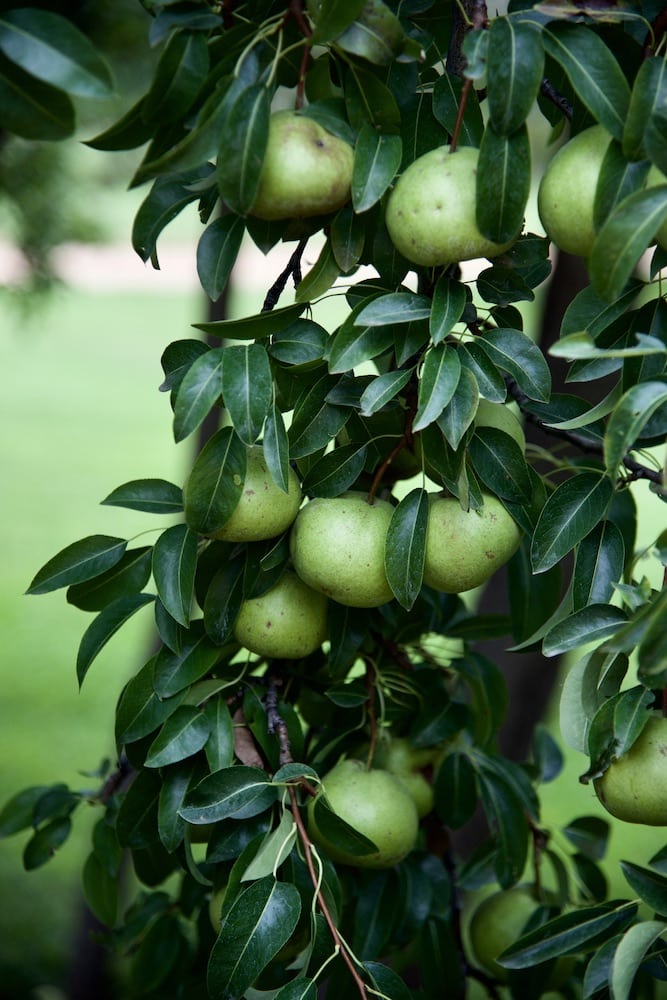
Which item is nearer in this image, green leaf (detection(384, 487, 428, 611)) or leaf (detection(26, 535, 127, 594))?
Answer: green leaf (detection(384, 487, 428, 611))

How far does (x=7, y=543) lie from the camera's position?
5.31 m

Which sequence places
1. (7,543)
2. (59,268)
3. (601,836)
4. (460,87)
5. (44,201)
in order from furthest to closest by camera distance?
(7,543), (59,268), (44,201), (601,836), (460,87)

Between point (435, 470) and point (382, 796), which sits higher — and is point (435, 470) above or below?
above

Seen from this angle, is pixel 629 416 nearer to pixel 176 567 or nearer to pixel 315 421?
pixel 315 421

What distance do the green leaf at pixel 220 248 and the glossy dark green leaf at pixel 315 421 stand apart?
12 centimetres

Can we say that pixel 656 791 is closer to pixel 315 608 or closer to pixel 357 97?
pixel 315 608

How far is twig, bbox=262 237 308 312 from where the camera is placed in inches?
35.6

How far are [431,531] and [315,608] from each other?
16 cm

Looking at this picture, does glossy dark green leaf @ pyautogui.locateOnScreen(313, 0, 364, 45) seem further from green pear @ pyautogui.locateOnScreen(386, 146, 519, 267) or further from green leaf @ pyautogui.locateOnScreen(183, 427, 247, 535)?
green leaf @ pyautogui.locateOnScreen(183, 427, 247, 535)

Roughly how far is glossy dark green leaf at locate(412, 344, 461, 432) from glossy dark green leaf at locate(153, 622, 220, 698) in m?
0.35

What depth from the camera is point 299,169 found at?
0.75 m

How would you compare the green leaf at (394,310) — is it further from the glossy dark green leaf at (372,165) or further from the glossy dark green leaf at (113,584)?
the glossy dark green leaf at (113,584)

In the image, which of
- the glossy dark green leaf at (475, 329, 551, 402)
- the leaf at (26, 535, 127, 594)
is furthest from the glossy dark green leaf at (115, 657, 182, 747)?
the glossy dark green leaf at (475, 329, 551, 402)

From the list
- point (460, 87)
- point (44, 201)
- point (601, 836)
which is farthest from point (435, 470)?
point (44, 201)
